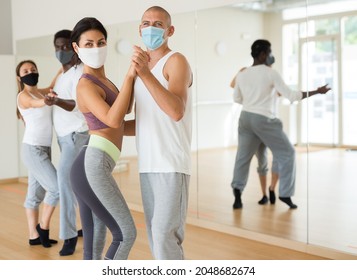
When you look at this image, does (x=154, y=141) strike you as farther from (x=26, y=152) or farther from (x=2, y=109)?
(x=2, y=109)

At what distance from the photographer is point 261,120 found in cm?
401

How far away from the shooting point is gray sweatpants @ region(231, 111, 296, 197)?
3.80 metres

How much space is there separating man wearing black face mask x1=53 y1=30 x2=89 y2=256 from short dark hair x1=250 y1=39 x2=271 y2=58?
1.27m

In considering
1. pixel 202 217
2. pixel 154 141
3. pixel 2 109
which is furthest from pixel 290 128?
pixel 2 109

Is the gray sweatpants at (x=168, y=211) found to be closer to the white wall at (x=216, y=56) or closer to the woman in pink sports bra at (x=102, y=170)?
the woman in pink sports bra at (x=102, y=170)

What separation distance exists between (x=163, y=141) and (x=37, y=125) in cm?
183

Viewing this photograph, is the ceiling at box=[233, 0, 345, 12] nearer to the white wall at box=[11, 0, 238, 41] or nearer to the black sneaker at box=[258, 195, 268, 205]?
the white wall at box=[11, 0, 238, 41]

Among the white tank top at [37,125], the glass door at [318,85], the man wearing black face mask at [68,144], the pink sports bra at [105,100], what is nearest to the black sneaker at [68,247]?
the man wearing black face mask at [68,144]

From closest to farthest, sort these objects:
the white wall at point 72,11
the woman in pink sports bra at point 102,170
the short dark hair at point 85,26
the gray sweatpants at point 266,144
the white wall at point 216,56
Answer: the woman in pink sports bra at point 102,170 < the short dark hair at point 85,26 < the gray sweatpants at point 266,144 < the white wall at point 216,56 < the white wall at point 72,11

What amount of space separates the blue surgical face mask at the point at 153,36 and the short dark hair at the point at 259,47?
70.9 inches

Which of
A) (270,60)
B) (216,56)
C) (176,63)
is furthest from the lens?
(216,56)

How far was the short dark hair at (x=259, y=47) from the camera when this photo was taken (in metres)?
3.86

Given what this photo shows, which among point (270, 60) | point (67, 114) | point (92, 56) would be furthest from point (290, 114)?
point (92, 56)

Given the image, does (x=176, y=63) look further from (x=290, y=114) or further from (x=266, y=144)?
(x=266, y=144)
